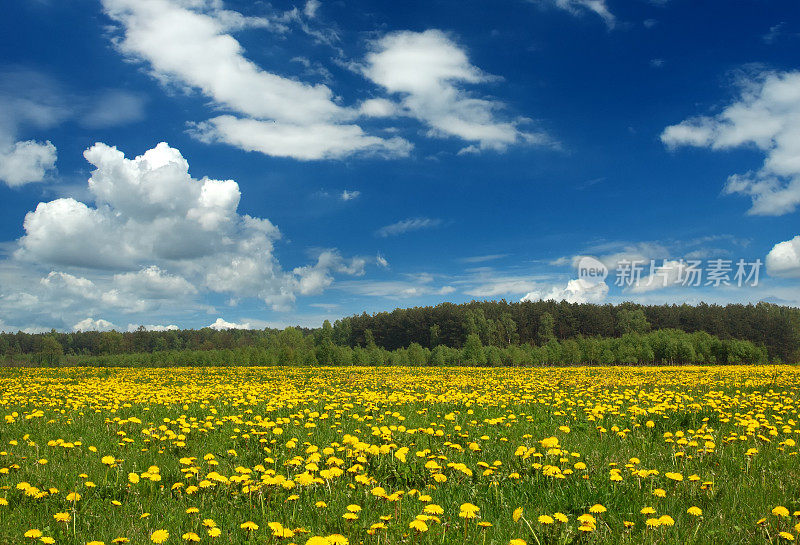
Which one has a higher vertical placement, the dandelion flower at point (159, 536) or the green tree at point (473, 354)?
the dandelion flower at point (159, 536)

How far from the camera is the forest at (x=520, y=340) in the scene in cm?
6594

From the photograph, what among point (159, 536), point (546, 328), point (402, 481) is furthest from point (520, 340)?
point (159, 536)

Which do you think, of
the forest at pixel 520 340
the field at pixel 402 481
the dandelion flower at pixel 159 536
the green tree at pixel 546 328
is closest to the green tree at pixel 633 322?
the forest at pixel 520 340

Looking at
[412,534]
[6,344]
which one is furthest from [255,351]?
[6,344]

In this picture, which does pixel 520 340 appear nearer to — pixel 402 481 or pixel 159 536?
pixel 402 481

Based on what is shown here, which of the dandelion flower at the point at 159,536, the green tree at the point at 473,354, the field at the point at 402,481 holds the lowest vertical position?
the green tree at the point at 473,354

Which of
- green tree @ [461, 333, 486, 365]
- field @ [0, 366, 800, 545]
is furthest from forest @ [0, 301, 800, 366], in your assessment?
field @ [0, 366, 800, 545]

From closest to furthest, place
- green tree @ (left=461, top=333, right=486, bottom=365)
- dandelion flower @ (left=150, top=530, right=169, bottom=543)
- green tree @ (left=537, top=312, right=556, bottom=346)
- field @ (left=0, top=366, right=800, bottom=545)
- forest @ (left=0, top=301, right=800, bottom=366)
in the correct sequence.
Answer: dandelion flower @ (left=150, top=530, right=169, bottom=543) < field @ (left=0, top=366, right=800, bottom=545) < forest @ (left=0, top=301, right=800, bottom=366) < green tree @ (left=461, top=333, right=486, bottom=365) < green tree @ (left=537, top=312, right=556, bottom=346)

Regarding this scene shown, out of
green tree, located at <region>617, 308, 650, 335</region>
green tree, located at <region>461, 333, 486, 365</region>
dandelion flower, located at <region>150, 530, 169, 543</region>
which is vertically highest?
green tree, located at <region>617, 308, 650, 335</region>

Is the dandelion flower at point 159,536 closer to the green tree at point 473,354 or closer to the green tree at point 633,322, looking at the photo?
the green tree at point 473,354

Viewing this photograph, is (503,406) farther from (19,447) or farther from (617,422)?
(19,447)

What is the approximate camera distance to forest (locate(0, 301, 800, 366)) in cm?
6594

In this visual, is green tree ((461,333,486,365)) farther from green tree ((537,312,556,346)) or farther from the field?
the field

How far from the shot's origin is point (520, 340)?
105 meters
